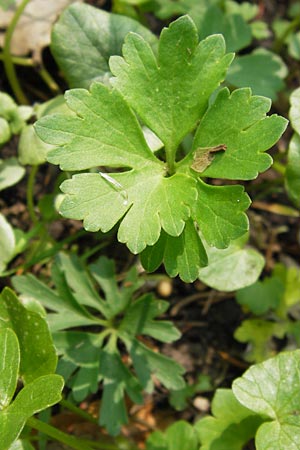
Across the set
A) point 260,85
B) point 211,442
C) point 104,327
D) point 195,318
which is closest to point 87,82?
point 260,85

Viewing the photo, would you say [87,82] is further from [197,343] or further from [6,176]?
[197,343]

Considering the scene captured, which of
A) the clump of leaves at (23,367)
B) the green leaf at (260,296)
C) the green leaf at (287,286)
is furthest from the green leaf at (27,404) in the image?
the green leaf at (287,286)

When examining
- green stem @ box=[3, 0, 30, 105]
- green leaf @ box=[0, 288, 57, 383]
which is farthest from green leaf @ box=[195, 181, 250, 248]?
green stem @ box=[3, 0, 30, 105]

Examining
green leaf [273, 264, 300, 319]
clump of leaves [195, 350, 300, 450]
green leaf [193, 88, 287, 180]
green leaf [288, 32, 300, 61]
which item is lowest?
green leaf [273, 264, 300, 319]

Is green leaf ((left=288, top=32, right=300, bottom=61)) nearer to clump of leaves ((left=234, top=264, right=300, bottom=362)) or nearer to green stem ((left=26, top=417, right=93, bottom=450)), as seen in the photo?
clump of leaves ((left=234, top=264, right=300, bottom=362))

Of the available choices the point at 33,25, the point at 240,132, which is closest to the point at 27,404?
the point at 240,132

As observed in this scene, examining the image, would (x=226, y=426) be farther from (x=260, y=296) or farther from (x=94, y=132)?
(x=94, y=132)
